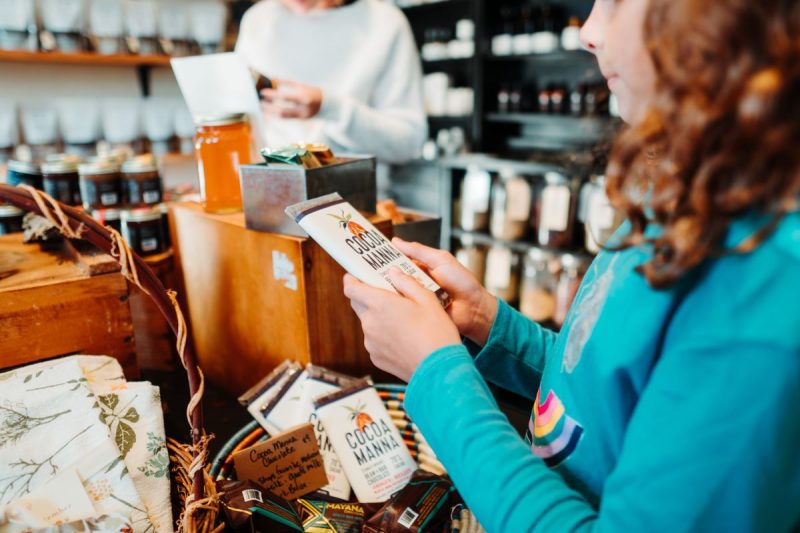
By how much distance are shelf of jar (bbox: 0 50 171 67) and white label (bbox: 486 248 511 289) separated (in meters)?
1.98

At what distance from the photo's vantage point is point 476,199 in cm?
295

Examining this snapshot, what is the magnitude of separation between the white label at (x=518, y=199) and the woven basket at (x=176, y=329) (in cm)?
224

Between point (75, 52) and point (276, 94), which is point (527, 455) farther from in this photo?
point (75, 52)

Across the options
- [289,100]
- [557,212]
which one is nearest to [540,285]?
[557,212]

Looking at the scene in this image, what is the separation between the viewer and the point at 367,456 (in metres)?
0.83

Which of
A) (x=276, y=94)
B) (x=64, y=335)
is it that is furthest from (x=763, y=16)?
(x=276, y=94)

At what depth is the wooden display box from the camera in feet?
3.15

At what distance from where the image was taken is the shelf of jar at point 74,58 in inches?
94.6

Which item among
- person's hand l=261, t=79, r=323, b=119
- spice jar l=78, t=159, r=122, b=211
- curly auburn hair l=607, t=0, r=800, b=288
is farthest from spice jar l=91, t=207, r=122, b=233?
curly auburn hair l=607, t=0, r=800, b=288

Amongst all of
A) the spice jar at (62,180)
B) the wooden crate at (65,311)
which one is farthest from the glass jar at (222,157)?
the spice jar at (62,180)

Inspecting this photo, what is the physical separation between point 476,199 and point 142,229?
80.3 inches

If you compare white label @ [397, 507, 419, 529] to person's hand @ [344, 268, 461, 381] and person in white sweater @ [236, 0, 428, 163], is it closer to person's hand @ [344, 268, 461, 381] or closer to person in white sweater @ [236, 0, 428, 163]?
person's hand @ [344, 268, 461, 381]

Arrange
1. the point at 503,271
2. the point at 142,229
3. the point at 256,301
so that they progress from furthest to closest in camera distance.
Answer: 1. the point at 503,271
2. the point at 142,229
3. the point at 256,301

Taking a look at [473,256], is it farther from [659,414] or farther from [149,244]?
[659,414]
